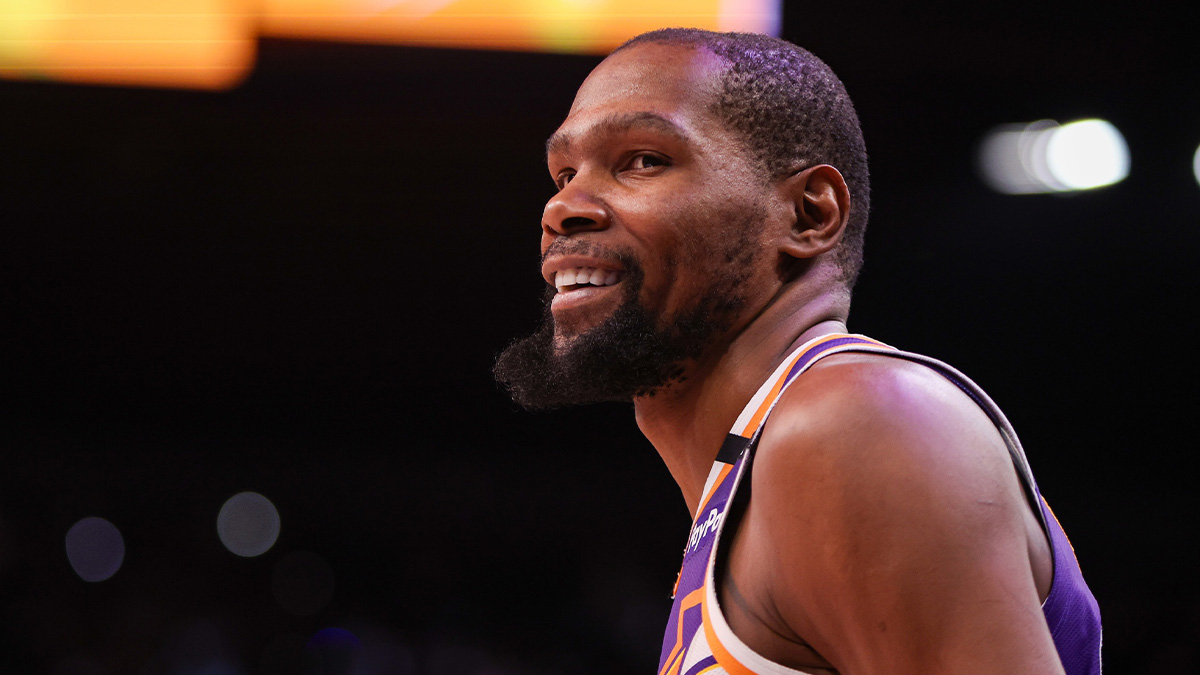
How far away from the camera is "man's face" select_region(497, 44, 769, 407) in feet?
4.43

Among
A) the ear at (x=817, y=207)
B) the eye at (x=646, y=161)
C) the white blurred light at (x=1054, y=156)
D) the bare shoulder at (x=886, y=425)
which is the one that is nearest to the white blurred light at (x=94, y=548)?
the white blurred light at (x=1054, y=156)

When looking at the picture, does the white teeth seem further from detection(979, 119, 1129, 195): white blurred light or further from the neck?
detection(979, 119, 1129, 195): white blurred light

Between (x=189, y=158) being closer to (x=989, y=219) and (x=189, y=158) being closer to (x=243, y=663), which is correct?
(x=989, y=219)

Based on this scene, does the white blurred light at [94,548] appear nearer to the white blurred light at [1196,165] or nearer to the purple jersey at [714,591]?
the white blurred light at [1196,165]

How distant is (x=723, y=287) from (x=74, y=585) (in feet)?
32.4

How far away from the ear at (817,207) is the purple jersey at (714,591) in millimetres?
219

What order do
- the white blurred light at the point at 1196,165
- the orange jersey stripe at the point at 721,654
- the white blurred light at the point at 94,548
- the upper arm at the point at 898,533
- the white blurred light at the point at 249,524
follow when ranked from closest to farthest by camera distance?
the upper arm at the point at 898,533 < the orange jersey stripe at the point at 721,654 < the white blurred light at the point at 1196,165 < the white blurred light at the point at 94,548 < the white blurred light at the point at 249,524

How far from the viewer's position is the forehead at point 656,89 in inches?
55.7

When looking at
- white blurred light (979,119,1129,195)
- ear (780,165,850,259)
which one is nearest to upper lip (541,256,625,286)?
ear (780,165,850,259)

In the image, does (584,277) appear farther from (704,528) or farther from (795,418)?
(795,418)

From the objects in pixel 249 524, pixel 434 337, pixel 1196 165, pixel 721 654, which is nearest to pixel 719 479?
pixel 721 654

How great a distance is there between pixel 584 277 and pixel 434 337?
629cm

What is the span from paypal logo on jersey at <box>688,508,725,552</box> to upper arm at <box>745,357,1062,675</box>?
0.19 metres

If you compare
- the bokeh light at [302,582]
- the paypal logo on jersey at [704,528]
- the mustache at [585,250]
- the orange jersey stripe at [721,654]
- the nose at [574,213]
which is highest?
the nose at [574,213]
